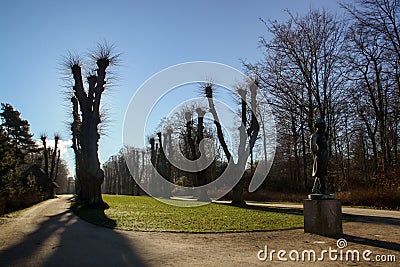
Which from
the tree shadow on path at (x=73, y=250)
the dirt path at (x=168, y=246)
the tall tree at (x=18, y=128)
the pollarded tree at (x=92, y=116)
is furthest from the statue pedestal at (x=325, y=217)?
the tall tree at (x=18, y=128)

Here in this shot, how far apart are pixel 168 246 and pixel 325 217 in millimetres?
4188

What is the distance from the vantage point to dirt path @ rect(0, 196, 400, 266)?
6.25 meters

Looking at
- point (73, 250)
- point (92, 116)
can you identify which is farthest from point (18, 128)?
point (73, 250)

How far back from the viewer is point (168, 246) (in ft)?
25.5

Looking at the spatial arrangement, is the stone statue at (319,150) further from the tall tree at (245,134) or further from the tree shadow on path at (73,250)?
the tall tree at (245,134)

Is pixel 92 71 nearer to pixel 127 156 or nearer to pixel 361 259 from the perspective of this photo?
pixel 361 259

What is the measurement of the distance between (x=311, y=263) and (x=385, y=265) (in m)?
1.15

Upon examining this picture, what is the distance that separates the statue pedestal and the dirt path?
0.99 feet

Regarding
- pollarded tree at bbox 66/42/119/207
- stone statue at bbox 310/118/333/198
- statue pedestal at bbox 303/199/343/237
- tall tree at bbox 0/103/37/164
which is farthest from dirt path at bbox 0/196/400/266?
tall tree at bbox 0/103/37/164

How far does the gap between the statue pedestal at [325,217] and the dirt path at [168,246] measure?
301mm

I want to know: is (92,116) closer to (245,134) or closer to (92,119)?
(92,119)

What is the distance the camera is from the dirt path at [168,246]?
20.5 ft

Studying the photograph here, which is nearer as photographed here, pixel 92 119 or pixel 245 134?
pixel 92 119

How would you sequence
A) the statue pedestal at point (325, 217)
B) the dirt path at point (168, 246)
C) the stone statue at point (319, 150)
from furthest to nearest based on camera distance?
the stone statue at point (319, 150) < the statue pedestal at point (325, 217) < the dirt path at point (168, 246)
